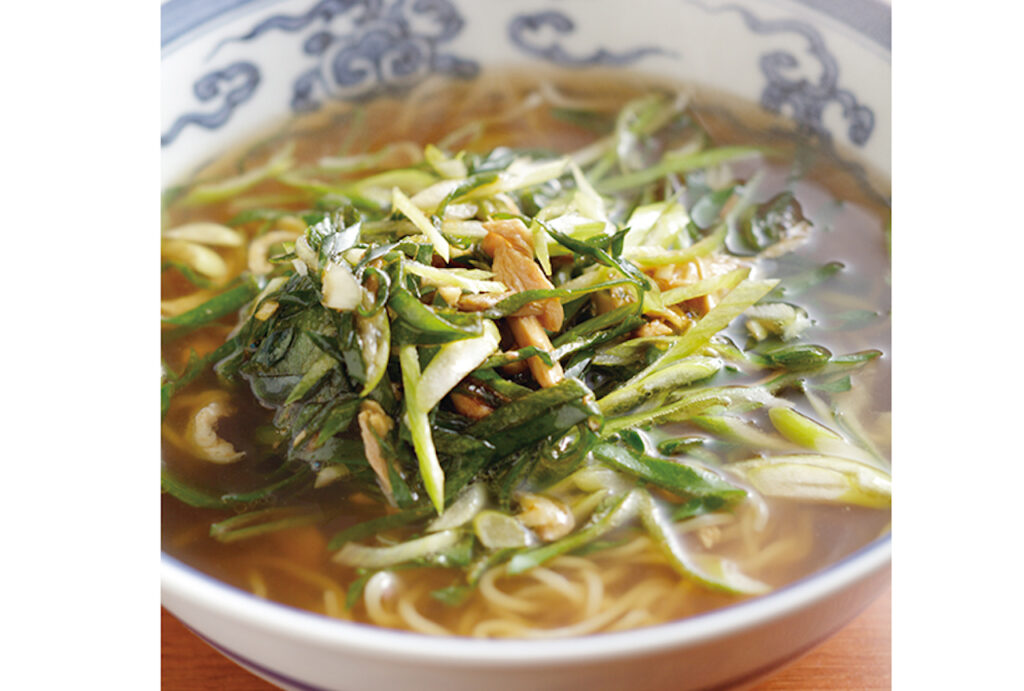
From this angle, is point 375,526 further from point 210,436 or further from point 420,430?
point 210,436

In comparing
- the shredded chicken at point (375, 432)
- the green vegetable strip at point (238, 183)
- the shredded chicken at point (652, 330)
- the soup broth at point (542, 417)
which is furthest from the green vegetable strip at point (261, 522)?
the green vegetable strip at point (238, 183)

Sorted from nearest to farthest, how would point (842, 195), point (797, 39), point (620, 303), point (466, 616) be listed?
point (466, 616) < point (620, 303) < point (842, 195) < point (797, 39)

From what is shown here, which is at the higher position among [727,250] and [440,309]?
[727,250]


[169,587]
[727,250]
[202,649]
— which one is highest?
[727,250]

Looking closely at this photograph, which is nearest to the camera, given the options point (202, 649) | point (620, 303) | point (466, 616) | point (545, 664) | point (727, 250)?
point (545, 664)

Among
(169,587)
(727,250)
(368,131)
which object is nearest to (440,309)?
(169,587)

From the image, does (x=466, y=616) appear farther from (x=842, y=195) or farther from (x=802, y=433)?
(x=842, y=195)

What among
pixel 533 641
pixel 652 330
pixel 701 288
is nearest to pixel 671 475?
pixel 652 330
